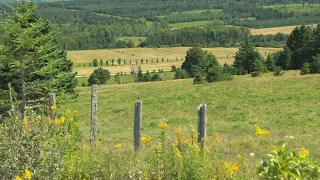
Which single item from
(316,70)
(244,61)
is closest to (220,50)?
(244,61)

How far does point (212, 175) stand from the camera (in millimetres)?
5688

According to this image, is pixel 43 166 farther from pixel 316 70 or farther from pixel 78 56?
pixel 78 56

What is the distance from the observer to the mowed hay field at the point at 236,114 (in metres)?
12.0

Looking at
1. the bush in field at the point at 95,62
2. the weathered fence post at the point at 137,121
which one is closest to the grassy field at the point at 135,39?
the bush in field at the point at 95,62

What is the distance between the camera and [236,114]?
2027cm

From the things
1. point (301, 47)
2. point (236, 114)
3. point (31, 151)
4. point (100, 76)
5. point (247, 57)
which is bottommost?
point (100, 76)

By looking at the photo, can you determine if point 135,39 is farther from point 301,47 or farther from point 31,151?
point 31,151

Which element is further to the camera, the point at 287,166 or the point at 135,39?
the point at 135,39

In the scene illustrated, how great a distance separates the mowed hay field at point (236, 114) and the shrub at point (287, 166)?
13.8ft

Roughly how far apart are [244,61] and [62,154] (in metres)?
57.7

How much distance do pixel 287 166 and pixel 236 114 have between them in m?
16.5

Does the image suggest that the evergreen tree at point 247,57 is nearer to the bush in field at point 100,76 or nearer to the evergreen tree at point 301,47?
the evergreen tree at point 301,47

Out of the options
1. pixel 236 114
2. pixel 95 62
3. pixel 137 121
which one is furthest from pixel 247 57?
pixel 95 62

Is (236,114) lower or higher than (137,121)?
lower
